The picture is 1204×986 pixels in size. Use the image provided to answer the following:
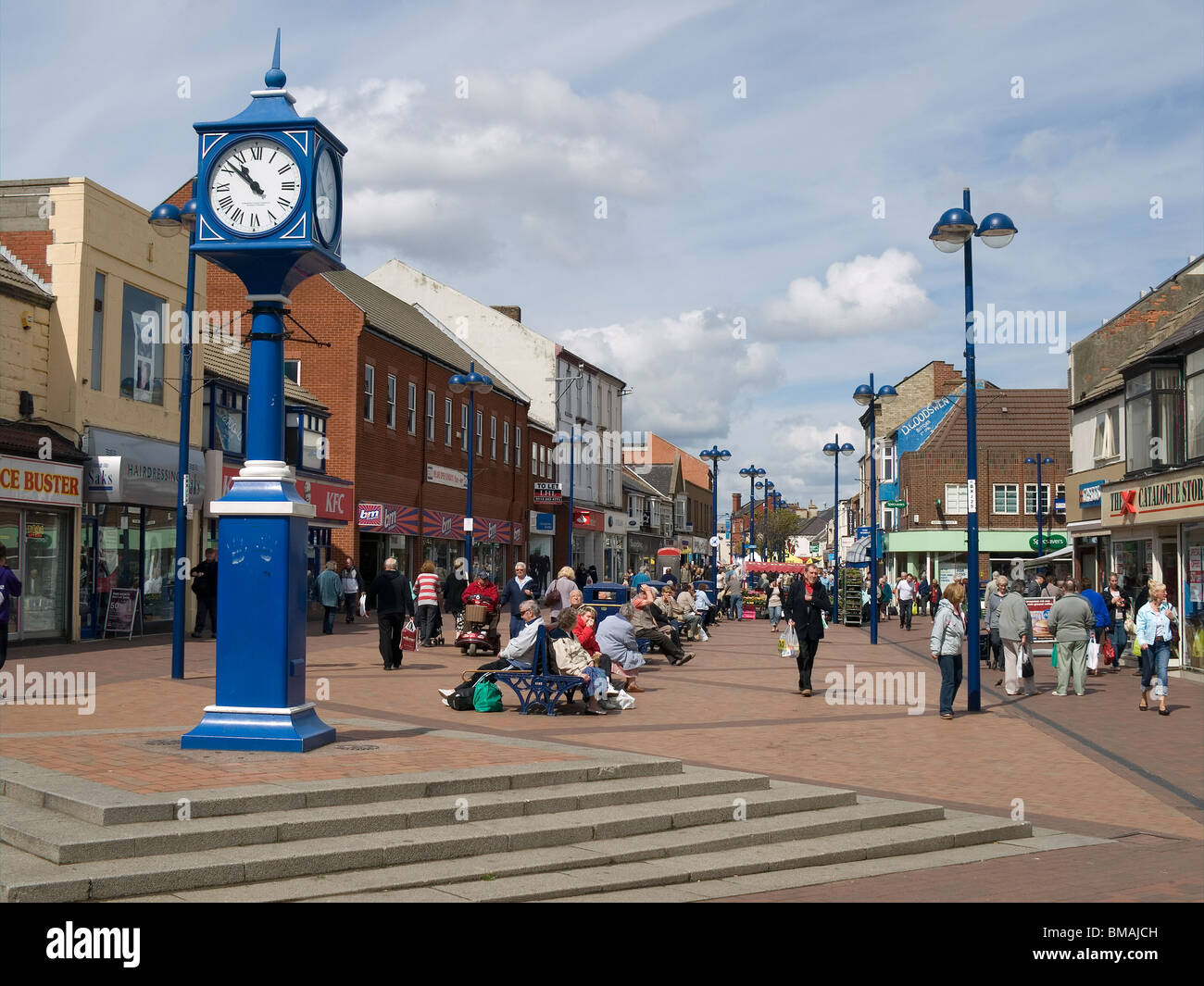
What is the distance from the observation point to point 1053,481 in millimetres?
61688

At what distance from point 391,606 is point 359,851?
12.4 metres

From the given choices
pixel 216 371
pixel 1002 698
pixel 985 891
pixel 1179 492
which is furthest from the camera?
pixel 216 371

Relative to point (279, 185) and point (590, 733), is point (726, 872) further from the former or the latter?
point (279, 185)

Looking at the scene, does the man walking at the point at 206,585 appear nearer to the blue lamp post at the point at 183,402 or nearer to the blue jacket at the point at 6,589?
the blue lamp post at the point at 183,402

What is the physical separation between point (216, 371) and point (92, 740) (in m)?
20.5

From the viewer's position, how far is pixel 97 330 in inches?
941

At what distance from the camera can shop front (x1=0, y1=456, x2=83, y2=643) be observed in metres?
21.1

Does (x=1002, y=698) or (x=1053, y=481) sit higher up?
(x=1053, y=481)

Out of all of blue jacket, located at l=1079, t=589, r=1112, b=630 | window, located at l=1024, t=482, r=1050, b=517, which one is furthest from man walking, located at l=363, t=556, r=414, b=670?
window, located at l=1024, t=482, r=1050, b=517


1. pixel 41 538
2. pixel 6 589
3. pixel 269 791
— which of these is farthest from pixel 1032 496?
pixel 269 791

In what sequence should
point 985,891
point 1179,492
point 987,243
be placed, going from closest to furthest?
point 985,891 → point 987,243 → point 1179,492

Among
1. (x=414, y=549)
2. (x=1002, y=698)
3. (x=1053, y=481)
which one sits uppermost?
(x=1053, y=481)

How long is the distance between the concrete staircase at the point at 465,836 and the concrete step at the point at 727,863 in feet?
0.04
